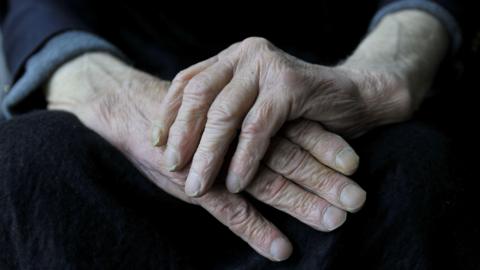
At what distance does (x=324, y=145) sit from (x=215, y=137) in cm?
15

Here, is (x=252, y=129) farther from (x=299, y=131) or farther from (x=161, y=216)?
Result: (x=161, y=216)

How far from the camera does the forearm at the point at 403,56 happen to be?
73 cm

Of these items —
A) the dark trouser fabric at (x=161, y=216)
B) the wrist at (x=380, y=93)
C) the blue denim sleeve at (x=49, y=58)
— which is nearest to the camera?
the dark trouser fabric at (x=161, y=216)

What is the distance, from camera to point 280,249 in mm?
604

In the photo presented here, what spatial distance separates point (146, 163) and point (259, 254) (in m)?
0.20

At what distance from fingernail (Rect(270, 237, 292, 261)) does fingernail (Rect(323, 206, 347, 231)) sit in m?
0.06

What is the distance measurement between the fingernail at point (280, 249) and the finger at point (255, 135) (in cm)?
9

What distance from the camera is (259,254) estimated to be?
631 mm

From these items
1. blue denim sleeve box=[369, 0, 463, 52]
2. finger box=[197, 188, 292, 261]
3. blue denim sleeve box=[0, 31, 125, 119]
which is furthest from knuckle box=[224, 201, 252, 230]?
blue denim sleeve box=[369, 0, 463, 52]

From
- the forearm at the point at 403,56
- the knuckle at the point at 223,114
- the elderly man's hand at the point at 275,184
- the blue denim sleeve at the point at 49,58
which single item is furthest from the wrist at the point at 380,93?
the blue denim sleeve at the point at 49,58

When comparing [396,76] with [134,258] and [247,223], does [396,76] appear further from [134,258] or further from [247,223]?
[134,258]

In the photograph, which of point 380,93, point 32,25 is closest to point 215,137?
point 380,93

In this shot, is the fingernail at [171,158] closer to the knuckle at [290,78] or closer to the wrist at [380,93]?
the knuckle at [290,78]

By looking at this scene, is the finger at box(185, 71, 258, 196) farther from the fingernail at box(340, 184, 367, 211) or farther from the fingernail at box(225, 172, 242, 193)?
the fingernail at box(340, 184, 367, 211)
